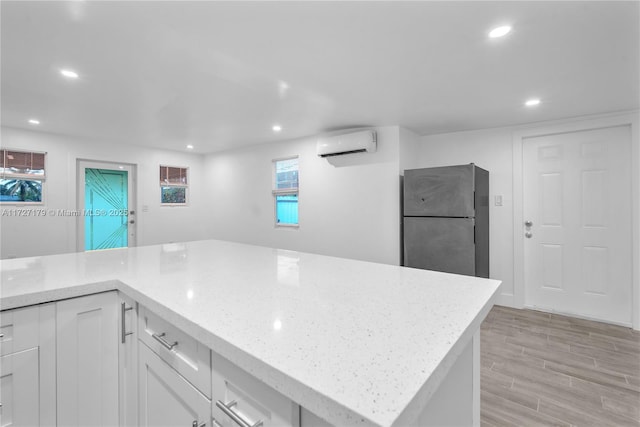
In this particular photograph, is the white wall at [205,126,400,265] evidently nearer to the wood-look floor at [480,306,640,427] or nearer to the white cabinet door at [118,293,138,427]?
the wood-look floor at [480,306,640,427]

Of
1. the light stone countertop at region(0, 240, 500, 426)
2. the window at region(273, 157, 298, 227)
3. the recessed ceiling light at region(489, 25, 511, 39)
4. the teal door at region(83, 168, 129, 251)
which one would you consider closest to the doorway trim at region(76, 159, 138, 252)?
the teal door at region(83, 168, 129, 251)

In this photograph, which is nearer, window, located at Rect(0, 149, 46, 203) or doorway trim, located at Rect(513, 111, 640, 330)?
doorway trim, located at Rect(513, 111, 640, 330)

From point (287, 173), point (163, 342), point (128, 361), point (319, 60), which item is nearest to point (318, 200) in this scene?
point (287, 173)

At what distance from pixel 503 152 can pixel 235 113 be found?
10.9 ft

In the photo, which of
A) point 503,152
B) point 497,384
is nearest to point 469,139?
point 503,152

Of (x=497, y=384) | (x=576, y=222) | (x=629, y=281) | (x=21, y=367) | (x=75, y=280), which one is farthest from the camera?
(x=576, y=222)

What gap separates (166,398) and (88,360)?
48 centimetres

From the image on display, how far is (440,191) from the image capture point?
332 cm

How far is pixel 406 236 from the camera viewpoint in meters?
3.59

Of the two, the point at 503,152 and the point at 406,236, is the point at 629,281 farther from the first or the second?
the point at 406,236

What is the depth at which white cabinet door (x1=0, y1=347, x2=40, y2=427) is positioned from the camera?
1.07 meters

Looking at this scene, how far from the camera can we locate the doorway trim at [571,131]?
309cm

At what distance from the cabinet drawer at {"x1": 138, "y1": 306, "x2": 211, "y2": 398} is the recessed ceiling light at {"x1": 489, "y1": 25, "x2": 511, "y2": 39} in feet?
7.23

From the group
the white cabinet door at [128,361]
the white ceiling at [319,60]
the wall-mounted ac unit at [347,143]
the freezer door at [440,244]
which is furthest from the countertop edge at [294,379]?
the wall-mounted ac unit at [347,143]
